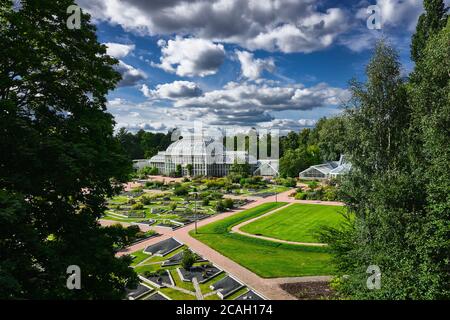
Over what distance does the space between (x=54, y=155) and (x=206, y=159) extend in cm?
6920

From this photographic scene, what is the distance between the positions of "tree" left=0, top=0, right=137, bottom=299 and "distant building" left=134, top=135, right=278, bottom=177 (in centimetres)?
6715

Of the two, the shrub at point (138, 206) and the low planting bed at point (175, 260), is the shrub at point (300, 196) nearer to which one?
the shrub at point (138, 206)

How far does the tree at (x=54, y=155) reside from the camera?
7871mm

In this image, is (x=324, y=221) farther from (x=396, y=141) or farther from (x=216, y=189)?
(x=216, y=189)

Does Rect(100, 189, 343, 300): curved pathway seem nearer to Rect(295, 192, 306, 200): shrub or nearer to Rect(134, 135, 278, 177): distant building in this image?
Rect(295, 192, 306, 200): shrub

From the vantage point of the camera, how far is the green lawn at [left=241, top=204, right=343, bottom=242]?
3138cm

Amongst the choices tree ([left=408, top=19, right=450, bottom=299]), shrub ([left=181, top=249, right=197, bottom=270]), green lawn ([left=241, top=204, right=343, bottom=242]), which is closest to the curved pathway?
shrub ([left=181, top=249, right=197, bottom=270])

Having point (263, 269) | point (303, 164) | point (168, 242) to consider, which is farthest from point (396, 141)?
point (303, 164)

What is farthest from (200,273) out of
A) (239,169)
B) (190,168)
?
(190,168)

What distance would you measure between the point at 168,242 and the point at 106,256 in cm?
2085

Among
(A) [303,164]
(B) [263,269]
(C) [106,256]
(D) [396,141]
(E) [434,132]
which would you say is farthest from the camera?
(A) [303,164]

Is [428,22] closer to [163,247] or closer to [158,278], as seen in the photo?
[158,278]

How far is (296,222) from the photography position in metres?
36.1

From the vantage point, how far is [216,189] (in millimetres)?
61500
